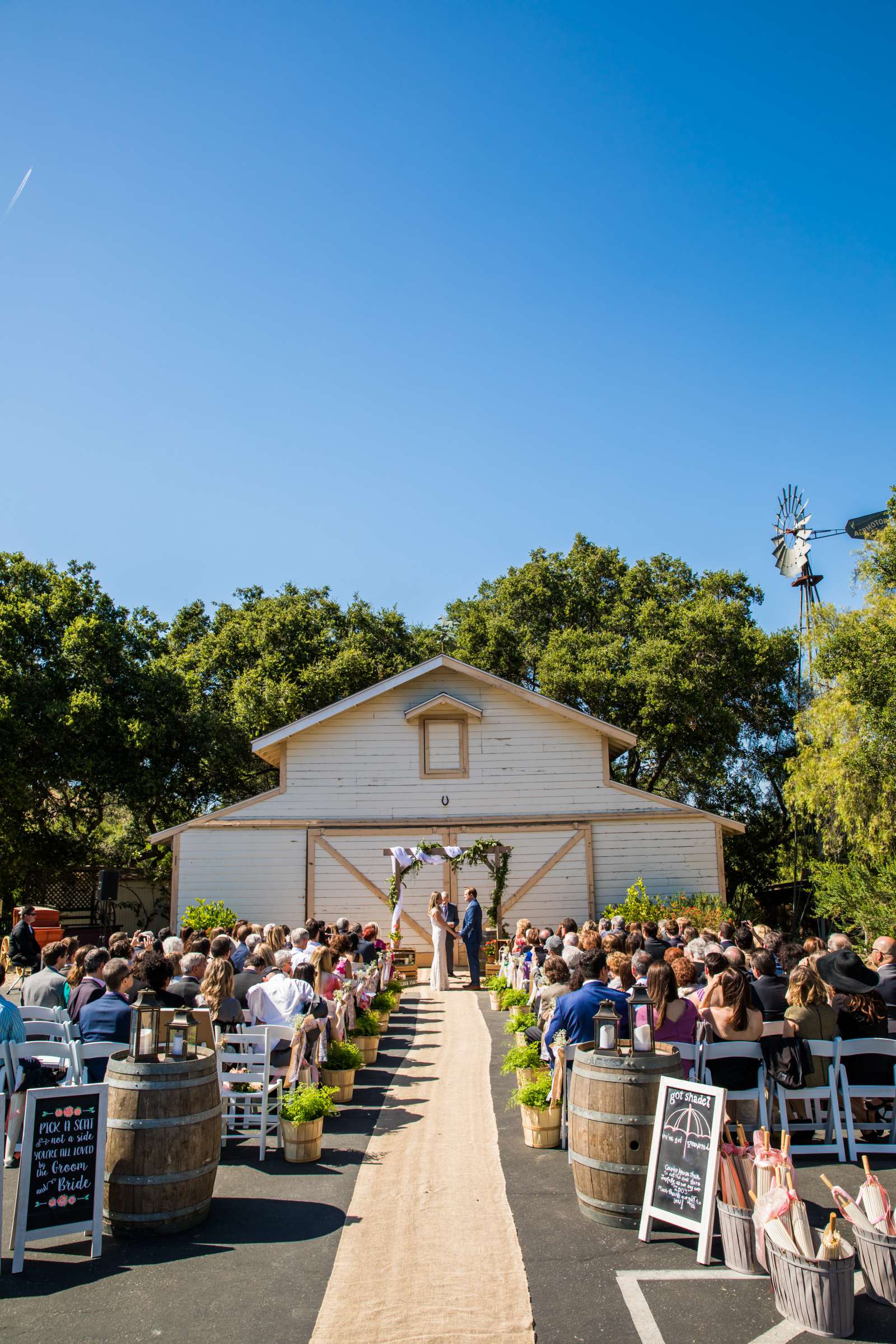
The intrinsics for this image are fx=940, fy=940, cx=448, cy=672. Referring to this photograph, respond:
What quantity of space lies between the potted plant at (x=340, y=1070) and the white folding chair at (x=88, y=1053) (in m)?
2.68

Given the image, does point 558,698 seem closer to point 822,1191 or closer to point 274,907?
point 274,907

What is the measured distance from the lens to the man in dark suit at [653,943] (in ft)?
37.0

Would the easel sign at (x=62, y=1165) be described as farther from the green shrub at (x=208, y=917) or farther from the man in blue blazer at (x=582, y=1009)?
the green shrub at (x=208, y=917)

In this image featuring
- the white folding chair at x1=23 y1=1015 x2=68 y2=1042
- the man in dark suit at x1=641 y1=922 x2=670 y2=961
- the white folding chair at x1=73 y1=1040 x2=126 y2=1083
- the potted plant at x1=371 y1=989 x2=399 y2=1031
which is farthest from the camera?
the potted plant at x1=371 y1=989 x2=399 y2=1031

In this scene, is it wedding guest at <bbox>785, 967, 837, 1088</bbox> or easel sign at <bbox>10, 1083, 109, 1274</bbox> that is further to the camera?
wedding guest at <bbox>785, 967, 837, 1088</bbox>

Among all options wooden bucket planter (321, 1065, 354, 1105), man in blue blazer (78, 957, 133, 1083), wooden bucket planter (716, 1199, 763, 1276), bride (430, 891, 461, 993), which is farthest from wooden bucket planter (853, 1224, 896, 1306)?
bride (430, 891, 461, 993)

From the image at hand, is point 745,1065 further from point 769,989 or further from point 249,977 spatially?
point 249,977

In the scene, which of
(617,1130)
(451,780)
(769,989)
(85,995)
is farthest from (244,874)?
(617,1130)


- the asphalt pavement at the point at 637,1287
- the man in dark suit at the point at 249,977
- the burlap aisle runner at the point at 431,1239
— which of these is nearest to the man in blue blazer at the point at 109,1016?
the man in dark suit at the point at 249,977

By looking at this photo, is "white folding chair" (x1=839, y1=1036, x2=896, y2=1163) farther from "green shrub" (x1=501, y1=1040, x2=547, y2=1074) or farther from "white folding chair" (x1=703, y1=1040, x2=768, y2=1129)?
"green shrub" (x1=501, y1=1040, x2=547, y2=1074)

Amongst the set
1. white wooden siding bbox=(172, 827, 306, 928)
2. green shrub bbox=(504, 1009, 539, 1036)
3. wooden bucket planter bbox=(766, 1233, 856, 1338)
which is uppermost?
white wooden siding bbox=(172, 827, 306, 928)

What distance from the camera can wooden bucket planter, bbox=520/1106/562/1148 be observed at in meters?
7.46

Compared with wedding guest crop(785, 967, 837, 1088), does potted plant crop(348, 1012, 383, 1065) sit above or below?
below

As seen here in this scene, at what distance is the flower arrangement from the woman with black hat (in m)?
2.31
